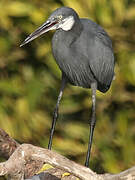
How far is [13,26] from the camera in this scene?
594cm

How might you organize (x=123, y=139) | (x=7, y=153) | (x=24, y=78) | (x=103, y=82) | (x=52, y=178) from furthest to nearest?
(x=24, y=78), (x=123, y=139), (x=103, y=82), (x=7, y=153), (x=52, y=178)

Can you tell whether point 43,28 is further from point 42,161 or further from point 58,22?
point 42,161

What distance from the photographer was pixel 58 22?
3613mm

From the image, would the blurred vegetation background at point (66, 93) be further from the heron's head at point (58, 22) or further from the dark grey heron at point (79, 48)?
the heron's head at point (58, 22)

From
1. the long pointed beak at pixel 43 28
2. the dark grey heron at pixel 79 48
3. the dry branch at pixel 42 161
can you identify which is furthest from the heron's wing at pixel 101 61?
the dry branch at pixel 42 161

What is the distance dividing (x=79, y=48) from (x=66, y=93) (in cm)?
204

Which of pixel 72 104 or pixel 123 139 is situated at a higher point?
pixel 72 104

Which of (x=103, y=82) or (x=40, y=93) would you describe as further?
(x=40, y=93)

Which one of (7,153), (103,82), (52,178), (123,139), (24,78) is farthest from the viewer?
(24,78)

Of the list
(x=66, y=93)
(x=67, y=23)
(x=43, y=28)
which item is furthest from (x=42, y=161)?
(x=66, y=93)

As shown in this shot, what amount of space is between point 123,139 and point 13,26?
153 cm

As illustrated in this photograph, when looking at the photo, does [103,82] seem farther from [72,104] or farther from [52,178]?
[72,104]

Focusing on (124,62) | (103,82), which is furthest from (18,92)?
(103,82)

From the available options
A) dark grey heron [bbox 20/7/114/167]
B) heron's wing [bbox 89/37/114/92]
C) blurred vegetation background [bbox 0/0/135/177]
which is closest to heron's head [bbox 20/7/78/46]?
dark grey heron [bbox 20/7/114/167]
